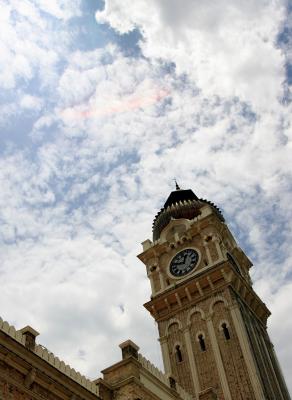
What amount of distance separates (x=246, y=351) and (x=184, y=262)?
1098 centimetres

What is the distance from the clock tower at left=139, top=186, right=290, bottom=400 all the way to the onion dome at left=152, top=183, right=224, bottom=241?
5.6 inches

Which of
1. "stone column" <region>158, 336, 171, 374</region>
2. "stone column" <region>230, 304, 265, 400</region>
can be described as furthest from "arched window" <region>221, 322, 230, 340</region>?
"stone column" <region>158, 336, 171, 374</region>

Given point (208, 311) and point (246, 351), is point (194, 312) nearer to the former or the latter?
point (208, 311)

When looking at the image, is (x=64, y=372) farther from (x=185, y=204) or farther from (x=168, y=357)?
(x=185, y=204)

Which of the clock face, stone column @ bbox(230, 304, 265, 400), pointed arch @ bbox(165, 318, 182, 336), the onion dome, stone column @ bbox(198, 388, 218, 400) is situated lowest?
stone column @ bbox(198, 388, 218, 400)

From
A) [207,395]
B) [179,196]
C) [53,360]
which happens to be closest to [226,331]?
[207,395]

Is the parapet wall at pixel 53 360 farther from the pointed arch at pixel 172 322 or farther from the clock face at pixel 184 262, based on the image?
the clock face at pixel 184 262

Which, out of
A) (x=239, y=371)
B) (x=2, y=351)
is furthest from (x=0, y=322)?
(x=239, y=371)

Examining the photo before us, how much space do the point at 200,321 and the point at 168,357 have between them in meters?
Result: 3.77

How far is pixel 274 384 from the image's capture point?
39.0m

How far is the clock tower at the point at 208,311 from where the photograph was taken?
121ft

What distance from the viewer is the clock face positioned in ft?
148

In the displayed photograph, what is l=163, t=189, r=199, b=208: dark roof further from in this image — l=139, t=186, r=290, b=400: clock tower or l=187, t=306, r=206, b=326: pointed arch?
l=187, t=306, r=206, b=326: pointed arch

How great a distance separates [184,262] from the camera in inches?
1806
